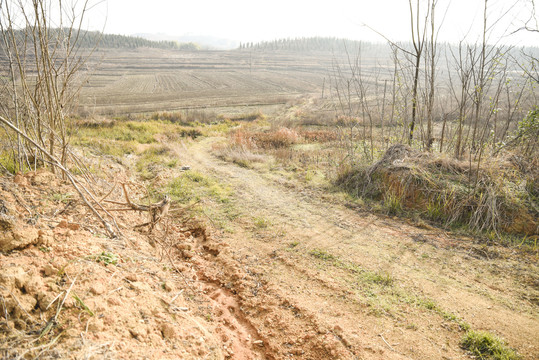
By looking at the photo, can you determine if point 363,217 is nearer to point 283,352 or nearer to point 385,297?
point 385,297

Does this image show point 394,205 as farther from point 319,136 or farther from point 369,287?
point 319,136

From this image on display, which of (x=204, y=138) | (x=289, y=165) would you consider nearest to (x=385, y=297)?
(x=289, y=165)

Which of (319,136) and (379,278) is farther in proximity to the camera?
(319,136)

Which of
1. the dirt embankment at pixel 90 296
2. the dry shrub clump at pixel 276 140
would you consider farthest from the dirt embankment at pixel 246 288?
the dry shrub clump at pixel 276 140

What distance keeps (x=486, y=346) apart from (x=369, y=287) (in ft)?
3.80

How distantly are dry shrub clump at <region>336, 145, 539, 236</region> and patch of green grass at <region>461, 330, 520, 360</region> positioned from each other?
2.55 m

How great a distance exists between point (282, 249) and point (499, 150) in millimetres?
4846

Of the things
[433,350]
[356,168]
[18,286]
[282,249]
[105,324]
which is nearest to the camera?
[18,286]

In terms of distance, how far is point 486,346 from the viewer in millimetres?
2582

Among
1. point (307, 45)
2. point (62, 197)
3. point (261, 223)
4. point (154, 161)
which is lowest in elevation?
point (261, 223)

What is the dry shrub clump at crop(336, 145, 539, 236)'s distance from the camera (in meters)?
4.77

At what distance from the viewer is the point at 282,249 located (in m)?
4.35

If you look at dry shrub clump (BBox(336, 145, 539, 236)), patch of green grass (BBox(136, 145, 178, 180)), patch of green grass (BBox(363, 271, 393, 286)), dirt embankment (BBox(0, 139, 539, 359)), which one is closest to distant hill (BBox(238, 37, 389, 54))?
patch of green grass (BBox(136, 145, 178, 180))

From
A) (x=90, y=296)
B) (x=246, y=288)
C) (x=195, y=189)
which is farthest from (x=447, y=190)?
(x=90, y=296)
